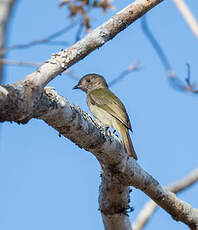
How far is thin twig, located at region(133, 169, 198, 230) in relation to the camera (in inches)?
193

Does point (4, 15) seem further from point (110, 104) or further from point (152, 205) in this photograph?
point (152, 205)

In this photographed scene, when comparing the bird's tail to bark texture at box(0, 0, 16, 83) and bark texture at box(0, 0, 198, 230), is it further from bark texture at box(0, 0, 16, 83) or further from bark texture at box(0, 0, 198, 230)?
bark texture at box(0, 0, 16, 83)

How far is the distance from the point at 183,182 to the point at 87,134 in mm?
2200

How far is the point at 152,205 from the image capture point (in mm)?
5000

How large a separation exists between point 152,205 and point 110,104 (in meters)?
1.22

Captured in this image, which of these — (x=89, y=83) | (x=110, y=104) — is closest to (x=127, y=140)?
(x=110, y=104)

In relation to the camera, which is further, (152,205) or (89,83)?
(89,83)

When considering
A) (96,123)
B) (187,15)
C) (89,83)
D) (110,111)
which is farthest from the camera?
(89,83)

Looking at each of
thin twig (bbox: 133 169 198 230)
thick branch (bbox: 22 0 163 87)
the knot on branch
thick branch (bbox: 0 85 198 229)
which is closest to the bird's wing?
thin twig (bbox: 133 169 198 230)

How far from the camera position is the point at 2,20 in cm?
513

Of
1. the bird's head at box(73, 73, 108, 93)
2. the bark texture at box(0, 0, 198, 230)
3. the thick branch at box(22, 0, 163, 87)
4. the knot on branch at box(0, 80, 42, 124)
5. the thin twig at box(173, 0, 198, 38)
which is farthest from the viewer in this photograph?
the bird's head at box(73, 73, 108, 93)

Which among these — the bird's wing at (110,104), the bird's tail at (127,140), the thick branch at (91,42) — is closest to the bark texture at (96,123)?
the thick branch at (91,42)

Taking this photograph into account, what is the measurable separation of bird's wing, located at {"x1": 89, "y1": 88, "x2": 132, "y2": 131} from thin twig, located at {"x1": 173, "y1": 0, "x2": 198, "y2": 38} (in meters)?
1.38

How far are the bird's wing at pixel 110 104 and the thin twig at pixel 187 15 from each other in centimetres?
138
